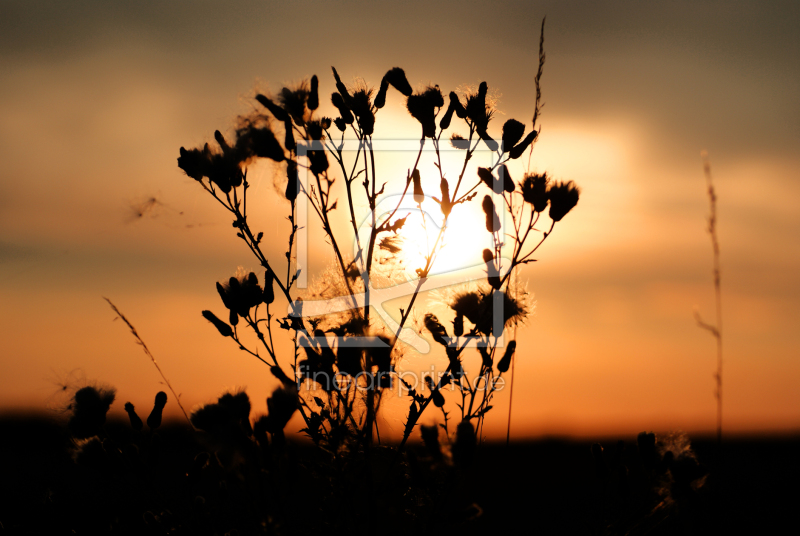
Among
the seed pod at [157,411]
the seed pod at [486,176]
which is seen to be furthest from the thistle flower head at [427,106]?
the seed pod at [157,411]

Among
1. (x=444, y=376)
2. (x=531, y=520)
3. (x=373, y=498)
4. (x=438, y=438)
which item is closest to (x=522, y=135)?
(x=444, y=376)

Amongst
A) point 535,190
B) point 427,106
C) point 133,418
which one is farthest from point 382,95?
point 133,418

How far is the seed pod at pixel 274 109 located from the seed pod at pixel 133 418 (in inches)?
47.9

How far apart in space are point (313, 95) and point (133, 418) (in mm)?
1420

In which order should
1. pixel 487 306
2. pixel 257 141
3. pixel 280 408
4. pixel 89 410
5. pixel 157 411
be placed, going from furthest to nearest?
pixel 257 141
pixel 487 306
pixel 157 411
pixel 89 410
pixel 280 408

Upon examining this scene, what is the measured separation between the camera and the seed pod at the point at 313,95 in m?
2.07

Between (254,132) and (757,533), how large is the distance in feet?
18.5

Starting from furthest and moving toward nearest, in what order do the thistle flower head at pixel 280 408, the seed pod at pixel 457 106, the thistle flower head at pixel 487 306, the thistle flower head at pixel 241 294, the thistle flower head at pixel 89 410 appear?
the seed pod at pixel 457 106 < the thistle flower head at pixel 241 294 < the thistle flower head at pixel 487 306 < the thistle flower head at pixel 89 410 < the thistle flower head at pixel 280 408

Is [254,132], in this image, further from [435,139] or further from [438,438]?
[438,438]

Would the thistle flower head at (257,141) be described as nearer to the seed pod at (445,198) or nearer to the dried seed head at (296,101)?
the dried seed head at (296,101)

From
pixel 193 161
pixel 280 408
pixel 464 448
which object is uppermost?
pixel 193 161

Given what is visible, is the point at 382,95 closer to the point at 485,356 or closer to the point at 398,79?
the point at 398,79

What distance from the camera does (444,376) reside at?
180cm

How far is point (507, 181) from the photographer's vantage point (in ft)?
6.56
